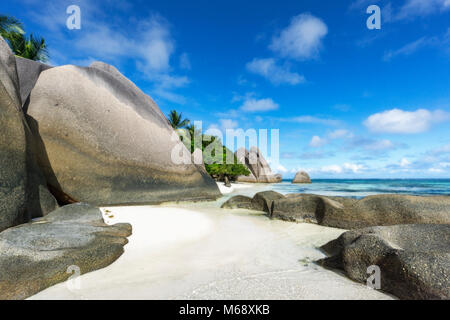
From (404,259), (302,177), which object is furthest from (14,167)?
(302,177)

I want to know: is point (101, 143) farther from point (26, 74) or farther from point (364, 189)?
point (364, 189)

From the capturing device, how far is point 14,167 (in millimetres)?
3463

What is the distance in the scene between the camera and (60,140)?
6.06 meters

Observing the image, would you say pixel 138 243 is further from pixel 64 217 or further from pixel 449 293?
pixel 449 293

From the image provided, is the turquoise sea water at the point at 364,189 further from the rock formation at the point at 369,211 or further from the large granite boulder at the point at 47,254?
the large granite boulder at the point at 47,254

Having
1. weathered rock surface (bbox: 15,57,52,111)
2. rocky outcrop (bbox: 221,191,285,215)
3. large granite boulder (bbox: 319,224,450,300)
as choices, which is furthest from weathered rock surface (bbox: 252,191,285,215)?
weathered rock surface (bbox: 15,57,52,111)

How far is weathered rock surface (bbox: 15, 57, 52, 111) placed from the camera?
20.9 ft

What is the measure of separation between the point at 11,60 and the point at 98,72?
11.4 ft

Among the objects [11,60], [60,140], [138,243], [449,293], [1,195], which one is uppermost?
[11,60]

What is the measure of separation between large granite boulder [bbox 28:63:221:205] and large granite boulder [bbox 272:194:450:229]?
200 inches

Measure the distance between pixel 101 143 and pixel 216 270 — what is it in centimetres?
646

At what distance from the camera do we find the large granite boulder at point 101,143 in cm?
601
